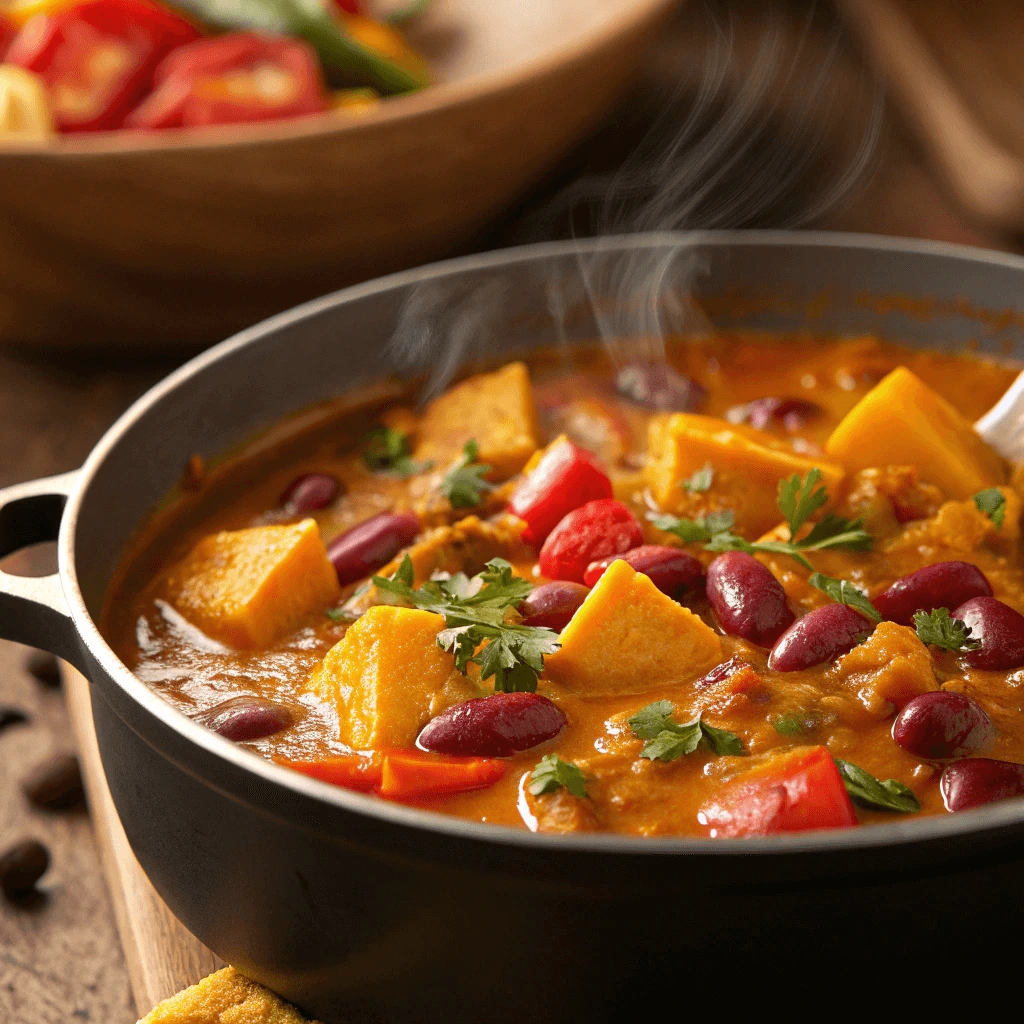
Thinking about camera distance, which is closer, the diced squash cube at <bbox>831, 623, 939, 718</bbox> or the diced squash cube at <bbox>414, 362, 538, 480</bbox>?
the diced squash cube at <bbox>831, 623, 939, 718</bbox>

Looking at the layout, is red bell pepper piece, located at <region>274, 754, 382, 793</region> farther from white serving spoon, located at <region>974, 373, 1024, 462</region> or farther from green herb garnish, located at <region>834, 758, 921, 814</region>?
white serving spoon, located at <region>974, 373, 1024, 462</region>

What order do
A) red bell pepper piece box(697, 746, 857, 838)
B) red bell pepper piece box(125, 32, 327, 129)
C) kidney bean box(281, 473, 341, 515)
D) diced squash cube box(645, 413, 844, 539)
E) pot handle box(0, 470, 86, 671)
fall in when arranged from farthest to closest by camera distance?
red bell pepper piece box(125, 32, 327, 129)
kidney bean box(281, 473, 341, 515)
diced squash cube box(645, 413, 844, 539)
pot handle box(0, 470, 86, 671)
red bell pepper piece box(697, 746, 857, 838)

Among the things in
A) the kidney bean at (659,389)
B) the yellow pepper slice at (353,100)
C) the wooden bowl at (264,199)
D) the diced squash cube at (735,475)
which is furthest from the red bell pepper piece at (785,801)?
the yellow pepper slice at (353,100)

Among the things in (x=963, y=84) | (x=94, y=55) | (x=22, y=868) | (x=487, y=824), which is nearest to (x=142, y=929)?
(x=22, y=868)

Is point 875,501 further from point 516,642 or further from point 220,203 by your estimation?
point 220,203

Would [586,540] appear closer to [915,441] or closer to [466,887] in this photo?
[915,441]

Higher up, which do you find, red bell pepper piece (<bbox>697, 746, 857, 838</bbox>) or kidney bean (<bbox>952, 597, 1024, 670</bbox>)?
kidney bean (<bbox>952, 597, 1024, 670</bbox>)

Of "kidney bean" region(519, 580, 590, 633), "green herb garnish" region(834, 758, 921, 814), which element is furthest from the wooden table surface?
"green herb garnish" region(834, 758, 921, 814)
